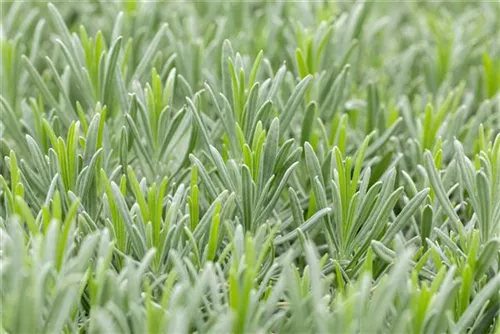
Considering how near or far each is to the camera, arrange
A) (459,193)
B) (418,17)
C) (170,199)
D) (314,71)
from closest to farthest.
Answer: (170,199), (459,193), (314,71), (418,17)

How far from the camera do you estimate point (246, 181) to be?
1.12 meters

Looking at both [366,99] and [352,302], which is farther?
[366,99]

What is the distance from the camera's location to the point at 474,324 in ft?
3.38

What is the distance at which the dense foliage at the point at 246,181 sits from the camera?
0.89 m

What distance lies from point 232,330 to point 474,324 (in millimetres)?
361

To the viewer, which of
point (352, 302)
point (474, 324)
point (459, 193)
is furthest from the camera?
point (459, 193)

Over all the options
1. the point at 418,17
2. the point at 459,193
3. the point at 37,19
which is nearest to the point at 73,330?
the point at 459,193

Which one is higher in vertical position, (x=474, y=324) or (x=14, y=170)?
(x=14, y=170)

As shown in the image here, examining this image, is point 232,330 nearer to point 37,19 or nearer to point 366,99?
point 366,99

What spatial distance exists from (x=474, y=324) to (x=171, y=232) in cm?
42

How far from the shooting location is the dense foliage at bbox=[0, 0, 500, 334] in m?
0.89

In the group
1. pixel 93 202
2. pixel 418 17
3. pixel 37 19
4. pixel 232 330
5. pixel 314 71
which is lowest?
pixel 232 330

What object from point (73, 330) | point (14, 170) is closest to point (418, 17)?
point (14, 170)

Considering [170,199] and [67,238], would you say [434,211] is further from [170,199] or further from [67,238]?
[67,238]
